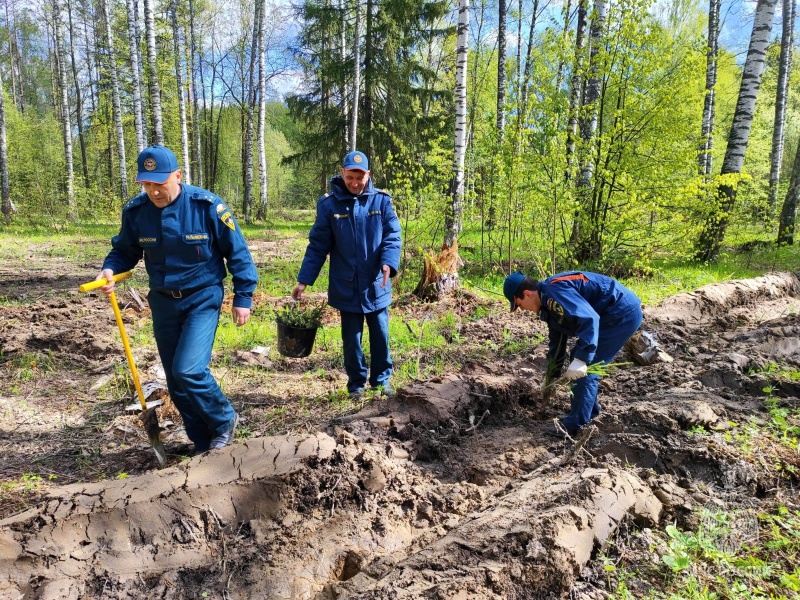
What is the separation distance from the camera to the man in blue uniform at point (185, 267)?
2.97 meters

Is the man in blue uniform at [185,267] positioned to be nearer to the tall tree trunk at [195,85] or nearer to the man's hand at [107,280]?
the man's hand at [107,280]

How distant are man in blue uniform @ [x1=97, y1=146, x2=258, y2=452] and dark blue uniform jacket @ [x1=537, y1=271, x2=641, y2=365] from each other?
207 centimetres

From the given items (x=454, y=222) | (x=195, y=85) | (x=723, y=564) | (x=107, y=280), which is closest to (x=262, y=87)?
(x=195, y=85)

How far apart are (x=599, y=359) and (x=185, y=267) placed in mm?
3079

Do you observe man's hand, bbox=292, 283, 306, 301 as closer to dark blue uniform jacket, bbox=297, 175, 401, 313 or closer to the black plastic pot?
dark blue uniform jacket, bbox=297, 175, 401, 313

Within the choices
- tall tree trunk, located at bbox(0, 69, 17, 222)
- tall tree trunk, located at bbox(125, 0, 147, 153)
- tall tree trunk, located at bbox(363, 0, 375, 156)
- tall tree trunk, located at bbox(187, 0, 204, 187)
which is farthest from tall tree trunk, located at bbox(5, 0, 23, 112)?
tall tree trunk, located at bbox(363, 0, 375, 156)

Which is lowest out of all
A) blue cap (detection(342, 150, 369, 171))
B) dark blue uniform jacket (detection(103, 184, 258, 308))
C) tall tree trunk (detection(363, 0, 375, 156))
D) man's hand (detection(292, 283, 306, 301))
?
man's hand (detection(292, 283, 306, 301))

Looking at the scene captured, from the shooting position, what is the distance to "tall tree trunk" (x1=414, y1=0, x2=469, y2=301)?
25.0 feet

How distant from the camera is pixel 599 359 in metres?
3.94

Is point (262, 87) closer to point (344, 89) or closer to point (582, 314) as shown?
point (344, 89)

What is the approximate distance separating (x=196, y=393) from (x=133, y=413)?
1.37 metres

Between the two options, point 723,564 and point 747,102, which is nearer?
point 723,564

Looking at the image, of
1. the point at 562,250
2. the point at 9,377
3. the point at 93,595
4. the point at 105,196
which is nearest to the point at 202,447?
the point at 93,595

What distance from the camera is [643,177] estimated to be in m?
7.57
